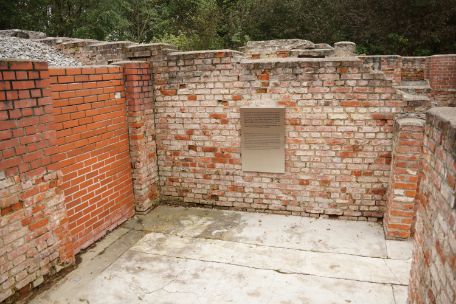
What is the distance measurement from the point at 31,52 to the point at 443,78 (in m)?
12.2

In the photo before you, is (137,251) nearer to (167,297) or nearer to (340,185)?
(167,297)

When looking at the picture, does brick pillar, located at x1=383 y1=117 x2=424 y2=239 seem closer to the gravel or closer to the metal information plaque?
the metal information plaque

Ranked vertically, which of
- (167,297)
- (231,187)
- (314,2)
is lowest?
(167,297)

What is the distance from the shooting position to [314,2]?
841 inches

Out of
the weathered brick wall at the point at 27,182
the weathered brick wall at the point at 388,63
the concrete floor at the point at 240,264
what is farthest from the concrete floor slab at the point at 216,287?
the weathered brick wall at the point at 388,63

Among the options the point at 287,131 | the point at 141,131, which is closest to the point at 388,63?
the point at 287,131

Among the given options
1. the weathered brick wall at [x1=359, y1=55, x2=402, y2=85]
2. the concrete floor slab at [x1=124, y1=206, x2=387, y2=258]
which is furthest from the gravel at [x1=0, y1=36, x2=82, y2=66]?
the weathered brick wall at [x1=359, y1=55, x2=402, y2=85]

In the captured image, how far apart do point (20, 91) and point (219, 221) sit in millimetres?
3066

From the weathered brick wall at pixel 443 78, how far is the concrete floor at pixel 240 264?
9.19 meters

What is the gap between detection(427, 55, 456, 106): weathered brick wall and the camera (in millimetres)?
11609

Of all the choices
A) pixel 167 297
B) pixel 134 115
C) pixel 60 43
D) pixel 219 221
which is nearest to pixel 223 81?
pixel 134 115

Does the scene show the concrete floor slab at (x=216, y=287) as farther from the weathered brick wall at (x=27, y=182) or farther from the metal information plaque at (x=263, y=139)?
the metal information plaque at (x=263, y=139)

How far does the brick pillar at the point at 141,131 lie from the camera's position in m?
5.05

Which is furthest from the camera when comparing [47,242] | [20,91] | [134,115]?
[134,115]
